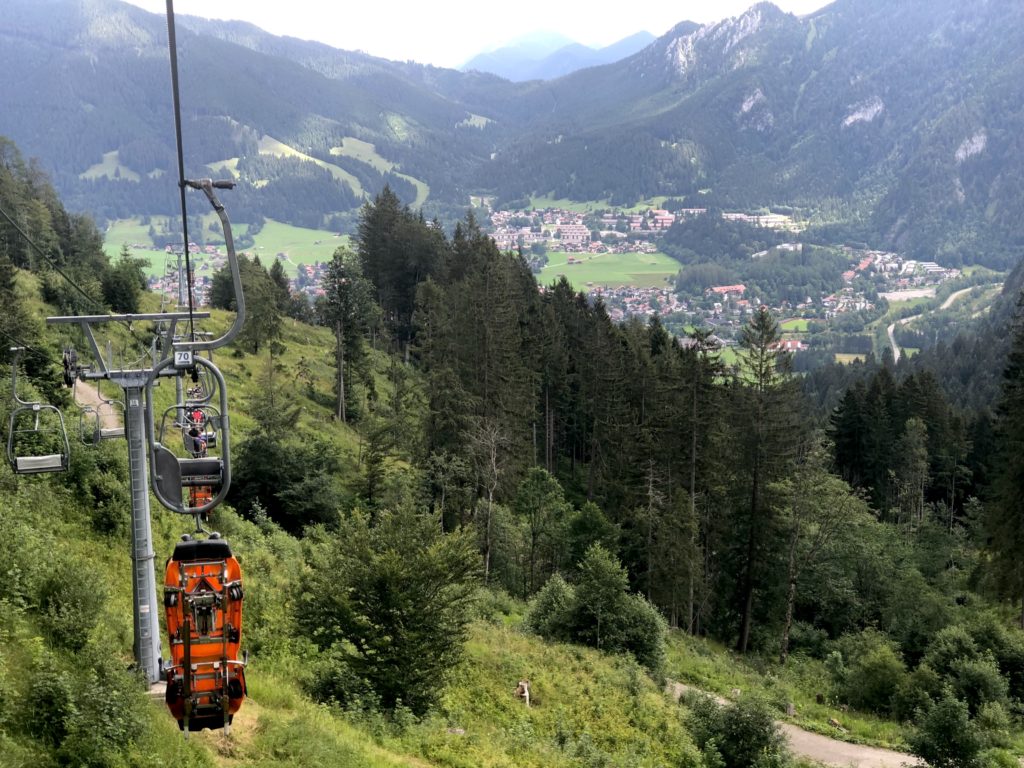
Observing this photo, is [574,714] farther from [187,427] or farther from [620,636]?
[187,427]

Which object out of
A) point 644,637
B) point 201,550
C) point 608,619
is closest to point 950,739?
point 644,637

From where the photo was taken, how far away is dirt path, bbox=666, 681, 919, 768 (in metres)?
23.7

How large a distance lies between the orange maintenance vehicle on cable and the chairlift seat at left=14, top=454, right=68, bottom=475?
347 centimetres

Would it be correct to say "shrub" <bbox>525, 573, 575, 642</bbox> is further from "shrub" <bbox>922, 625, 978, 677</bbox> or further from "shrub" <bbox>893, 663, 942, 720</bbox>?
"shrub" <bbox>922, 625, 978, 677</bbox>

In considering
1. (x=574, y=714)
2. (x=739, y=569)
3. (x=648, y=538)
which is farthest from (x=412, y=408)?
(x=574, y=714)

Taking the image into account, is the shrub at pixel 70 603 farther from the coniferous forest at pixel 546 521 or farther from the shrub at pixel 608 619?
the shrub at pixel 608 619

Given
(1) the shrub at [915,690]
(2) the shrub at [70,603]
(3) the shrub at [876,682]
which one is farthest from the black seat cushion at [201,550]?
(3) the shrub at [876,682]

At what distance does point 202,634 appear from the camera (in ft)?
29.8

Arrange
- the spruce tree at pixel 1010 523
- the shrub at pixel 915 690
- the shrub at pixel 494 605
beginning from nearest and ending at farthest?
the shrub at pixel 915 690
the spruce tree at pixel 1010 523
the shrub at pixel 494 605

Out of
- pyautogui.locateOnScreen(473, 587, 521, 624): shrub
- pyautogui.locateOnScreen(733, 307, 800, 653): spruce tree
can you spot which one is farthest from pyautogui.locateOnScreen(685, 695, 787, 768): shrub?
pyautogui.locateOnScreen(733, 307, 800, 653): spruce tree

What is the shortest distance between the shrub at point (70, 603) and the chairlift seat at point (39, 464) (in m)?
2.21

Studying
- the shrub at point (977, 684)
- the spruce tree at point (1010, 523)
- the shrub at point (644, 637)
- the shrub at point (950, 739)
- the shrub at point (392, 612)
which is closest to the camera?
the shrub at point (392, 612)

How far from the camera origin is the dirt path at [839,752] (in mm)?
23719

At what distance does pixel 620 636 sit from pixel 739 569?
14.7 metres
